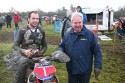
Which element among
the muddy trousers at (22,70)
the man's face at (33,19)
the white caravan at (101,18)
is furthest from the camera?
the white caravan at (101,18)

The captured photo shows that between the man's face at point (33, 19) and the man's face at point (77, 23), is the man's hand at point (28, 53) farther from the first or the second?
the man's face at point (77, 23)

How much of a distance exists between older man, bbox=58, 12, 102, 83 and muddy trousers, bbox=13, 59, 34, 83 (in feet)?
2.09

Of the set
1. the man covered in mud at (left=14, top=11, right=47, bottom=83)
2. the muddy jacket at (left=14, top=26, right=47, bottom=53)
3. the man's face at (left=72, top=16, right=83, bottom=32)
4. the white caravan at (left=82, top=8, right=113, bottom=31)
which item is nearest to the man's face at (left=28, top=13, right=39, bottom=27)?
the man covered in mud at (left=14, top=11, right=47, bottom=83)

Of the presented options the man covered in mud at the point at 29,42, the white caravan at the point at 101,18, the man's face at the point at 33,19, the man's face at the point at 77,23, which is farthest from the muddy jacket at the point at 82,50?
the white caravan at the point at 101,18

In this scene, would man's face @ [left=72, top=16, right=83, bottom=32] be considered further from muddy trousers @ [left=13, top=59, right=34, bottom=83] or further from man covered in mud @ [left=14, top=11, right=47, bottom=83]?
muddy trousers @ [left=13, top=59, right=34, bottom=83]

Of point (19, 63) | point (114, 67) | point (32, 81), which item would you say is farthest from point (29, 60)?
point (114, 67)

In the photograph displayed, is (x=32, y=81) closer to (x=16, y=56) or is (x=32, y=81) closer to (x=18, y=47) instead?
(x=16, y=56)

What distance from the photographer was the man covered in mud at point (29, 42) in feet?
16.6

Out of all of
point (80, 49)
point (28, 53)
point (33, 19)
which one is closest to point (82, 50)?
point (80, 49)

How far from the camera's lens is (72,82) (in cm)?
511

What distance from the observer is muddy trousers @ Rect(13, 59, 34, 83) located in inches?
197

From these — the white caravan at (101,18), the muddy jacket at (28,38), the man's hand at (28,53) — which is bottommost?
the white caravan at (101,18)

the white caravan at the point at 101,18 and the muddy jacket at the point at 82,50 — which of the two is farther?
the white caravan at the point at 101,18

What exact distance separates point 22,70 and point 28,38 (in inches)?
26.7
